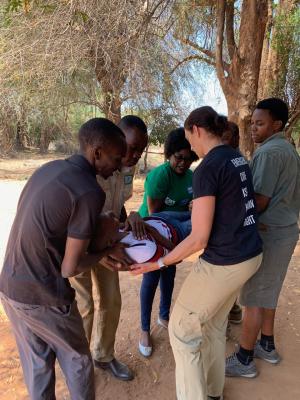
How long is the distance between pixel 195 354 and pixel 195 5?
19.5 ft

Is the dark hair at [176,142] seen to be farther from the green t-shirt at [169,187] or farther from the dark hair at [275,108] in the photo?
the dark hair at [275,108]

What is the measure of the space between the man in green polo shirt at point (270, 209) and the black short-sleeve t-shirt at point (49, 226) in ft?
4.02

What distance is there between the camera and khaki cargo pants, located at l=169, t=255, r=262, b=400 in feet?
6.70

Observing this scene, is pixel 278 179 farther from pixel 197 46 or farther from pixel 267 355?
pixel 197 46

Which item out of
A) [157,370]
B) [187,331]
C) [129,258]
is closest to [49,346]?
[129,258]

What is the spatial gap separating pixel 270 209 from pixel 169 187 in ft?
2.43

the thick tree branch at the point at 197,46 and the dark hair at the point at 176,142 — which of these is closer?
the dark hair at the point at 176,142

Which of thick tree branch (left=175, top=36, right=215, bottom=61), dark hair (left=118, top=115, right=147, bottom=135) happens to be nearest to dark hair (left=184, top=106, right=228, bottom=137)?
dark hair (left=118, top=115, right=147, bottom=135)

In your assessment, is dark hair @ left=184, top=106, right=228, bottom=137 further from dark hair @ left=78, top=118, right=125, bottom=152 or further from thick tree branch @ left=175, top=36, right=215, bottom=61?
thick tree branch @ left=175, top=36, right=215, bottom=61

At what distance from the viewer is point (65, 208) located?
161 cm

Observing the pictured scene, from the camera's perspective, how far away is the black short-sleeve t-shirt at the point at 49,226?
1607mm

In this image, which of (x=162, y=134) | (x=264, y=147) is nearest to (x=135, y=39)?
(x=264, y=147)

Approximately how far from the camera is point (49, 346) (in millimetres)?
1854

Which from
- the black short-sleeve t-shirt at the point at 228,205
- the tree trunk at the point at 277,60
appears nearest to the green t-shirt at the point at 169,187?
the black short-sleeve t-shirt at the point at 228,205
